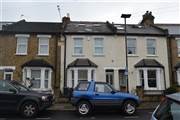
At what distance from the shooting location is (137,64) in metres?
22.5

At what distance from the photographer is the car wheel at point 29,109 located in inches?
456

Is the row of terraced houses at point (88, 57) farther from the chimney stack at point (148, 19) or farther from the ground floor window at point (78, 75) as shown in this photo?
the chimney stack at point (148, 19)

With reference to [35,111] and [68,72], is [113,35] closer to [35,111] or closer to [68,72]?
[68,72]

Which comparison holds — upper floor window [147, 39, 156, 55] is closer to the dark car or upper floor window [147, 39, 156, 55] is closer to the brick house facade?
the brick house facade

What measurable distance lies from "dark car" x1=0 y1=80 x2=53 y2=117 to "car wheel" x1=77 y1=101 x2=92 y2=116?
74.8 inches

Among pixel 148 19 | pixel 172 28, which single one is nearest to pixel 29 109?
pixel 148 19

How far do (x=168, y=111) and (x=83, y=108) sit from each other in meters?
9.02

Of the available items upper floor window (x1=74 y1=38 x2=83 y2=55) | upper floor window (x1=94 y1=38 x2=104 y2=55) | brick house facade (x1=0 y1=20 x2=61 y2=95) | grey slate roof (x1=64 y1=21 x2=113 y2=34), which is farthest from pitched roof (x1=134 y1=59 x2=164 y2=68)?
brick house facade (x1=0 y1=20 x2=61 y2=95)

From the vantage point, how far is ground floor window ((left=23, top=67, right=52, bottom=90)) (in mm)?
21328

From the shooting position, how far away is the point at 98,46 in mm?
22828

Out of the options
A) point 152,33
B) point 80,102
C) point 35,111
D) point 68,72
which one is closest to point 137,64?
point 152,33

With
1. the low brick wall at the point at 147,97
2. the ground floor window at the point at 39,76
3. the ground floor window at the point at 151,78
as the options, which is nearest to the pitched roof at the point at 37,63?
the ground floor window at the point at 39,76

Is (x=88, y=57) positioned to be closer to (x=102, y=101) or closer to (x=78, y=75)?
(x=78, y=75)

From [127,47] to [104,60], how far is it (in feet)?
8.91
